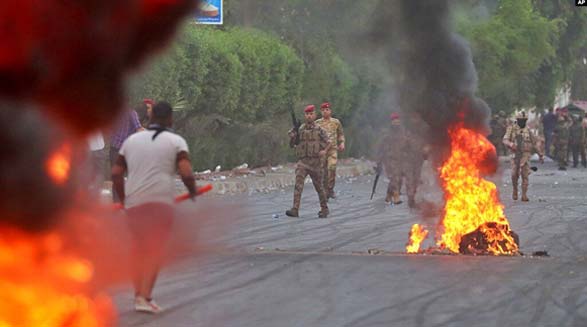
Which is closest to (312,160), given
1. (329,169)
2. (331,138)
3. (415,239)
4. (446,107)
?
(331,138)

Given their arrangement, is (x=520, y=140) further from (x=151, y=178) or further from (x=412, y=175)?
(x=151, y=178)

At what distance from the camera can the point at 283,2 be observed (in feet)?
132

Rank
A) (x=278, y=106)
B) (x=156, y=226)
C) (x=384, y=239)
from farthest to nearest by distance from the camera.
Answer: (x=278, y=106) → (x=384, y=239) → (x=156, y=226)

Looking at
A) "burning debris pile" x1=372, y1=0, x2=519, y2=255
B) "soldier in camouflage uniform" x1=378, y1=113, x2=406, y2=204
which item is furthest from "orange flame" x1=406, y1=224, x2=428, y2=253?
"soldier in camouflage uniform" x1=378, y1=113, x2=406, y2=204

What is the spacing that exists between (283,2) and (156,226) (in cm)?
3006

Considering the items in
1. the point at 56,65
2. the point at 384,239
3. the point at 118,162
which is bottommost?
the point at 384,239

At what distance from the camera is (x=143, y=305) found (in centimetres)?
1102

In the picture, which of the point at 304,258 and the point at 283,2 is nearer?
the point at 304,258

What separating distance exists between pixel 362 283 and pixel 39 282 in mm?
5616

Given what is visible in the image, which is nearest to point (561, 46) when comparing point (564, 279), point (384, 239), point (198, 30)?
point (198, 30)

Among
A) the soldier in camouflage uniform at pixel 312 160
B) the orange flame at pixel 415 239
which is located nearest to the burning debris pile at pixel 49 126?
the orange flame at pixel 415 239

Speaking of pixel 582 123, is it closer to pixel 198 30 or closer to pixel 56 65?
pixel 198 30

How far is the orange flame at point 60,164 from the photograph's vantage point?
23.2ft

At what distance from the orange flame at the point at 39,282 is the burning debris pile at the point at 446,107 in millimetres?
7900
